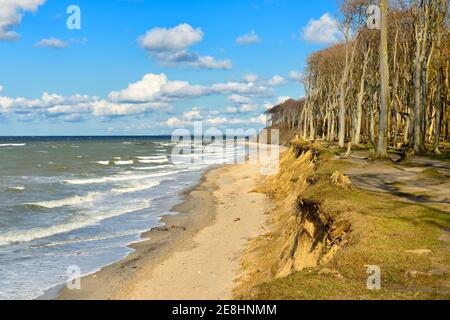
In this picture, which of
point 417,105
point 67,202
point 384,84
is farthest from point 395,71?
point 67,202

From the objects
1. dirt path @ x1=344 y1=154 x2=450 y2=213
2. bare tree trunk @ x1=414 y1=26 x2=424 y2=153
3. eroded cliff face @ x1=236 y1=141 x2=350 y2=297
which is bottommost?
eroded cliff face @ x1=236 y1=141 x2=350 y2=297

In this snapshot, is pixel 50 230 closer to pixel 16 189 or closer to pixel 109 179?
pixel 16 189

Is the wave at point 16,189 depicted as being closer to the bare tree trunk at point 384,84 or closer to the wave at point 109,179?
the wave at point 109,179

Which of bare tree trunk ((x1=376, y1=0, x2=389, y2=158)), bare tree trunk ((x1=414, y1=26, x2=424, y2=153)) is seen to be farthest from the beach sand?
bare tree trunk ((x1=414, y1=26, x2=424, y2=153))

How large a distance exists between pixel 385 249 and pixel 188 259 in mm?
8283

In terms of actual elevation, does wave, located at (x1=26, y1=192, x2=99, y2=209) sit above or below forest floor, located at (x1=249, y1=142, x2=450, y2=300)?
below

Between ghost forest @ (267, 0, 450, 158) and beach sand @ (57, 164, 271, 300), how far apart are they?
316 inches

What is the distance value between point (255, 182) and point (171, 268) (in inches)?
912

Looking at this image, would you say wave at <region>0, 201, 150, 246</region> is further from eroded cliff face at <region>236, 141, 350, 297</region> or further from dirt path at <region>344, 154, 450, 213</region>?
dirt path at <region>344, 154, 450, 213</region>

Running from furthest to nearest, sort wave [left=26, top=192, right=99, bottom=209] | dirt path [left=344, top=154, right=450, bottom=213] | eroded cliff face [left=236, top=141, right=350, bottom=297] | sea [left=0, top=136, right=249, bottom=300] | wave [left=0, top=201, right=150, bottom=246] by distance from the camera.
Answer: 1. wave [left=26, top=192, right=99, bottom=209]
2. wave [left=0, top=201, right=150, bottom=246]
3. sea [left=0, top=136, right=249, bottom=300]
4. dirt path [left=344, top=154, right=450, bottom=213]
5. eroded cliff face [left=236, top=141, right=350, bottom=297]

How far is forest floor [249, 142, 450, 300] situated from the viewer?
6570mm
